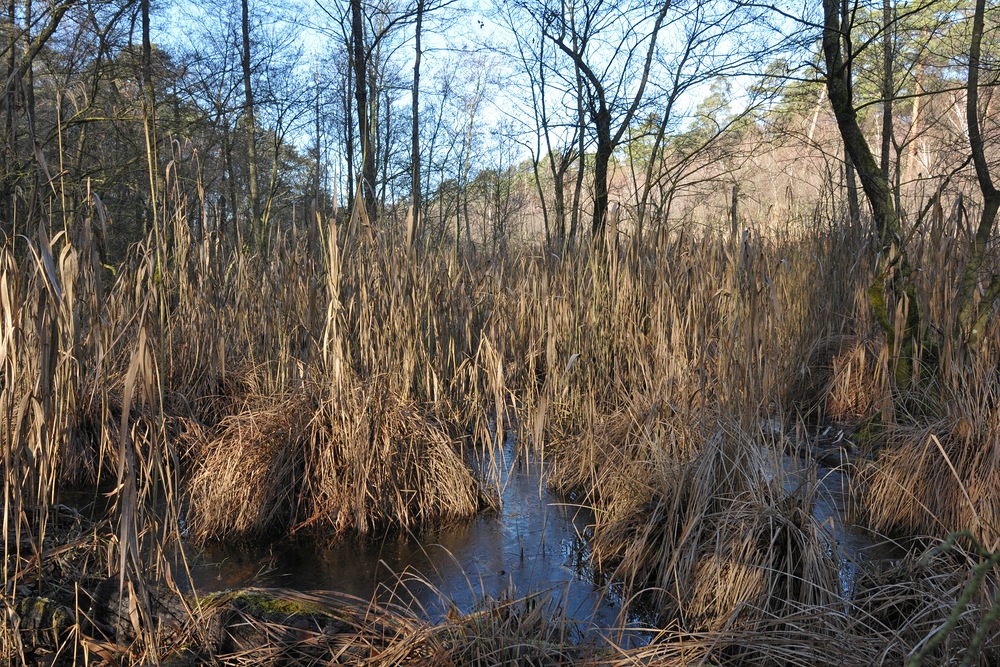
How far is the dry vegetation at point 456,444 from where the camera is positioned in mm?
1788

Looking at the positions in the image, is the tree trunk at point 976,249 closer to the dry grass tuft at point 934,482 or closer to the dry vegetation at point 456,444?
the dry vegetation at point 456,444

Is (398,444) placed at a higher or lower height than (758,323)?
lower

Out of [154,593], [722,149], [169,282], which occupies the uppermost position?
[722,149]

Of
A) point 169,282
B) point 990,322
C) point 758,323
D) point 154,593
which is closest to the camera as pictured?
point 154,593

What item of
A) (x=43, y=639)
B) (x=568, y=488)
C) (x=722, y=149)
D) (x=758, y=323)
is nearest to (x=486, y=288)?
(x=568, y=488)

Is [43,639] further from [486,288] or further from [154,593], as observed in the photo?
[486,288]

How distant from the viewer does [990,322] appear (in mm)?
3174

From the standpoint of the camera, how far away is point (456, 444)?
3.32m

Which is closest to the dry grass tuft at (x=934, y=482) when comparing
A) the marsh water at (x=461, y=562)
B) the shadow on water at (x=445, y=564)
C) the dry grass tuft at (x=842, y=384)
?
the marsh water at (x=461, y=562)

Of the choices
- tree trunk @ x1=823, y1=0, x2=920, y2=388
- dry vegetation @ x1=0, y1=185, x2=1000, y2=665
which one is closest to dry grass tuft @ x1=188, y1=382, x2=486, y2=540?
dry vegetation @ x1=0, y1=185, x2=1000, y2=665

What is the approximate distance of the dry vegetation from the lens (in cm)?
179

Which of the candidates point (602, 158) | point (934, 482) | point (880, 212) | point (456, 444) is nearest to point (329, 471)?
point (456, 444)

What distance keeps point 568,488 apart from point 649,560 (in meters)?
0.86

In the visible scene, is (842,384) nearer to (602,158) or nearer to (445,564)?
(602,158)
